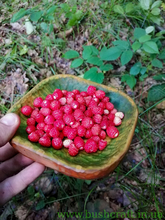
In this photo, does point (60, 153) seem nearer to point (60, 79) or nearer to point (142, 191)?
point (60, 79)

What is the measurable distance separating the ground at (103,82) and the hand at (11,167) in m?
0.27

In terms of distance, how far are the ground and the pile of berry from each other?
0.55 metres

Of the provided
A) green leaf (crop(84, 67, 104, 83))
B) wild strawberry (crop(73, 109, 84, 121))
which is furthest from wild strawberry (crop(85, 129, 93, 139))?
green leaf (crop(84, 67, 104, 83))

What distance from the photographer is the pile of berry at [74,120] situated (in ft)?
3.90

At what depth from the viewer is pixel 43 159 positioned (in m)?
1.04

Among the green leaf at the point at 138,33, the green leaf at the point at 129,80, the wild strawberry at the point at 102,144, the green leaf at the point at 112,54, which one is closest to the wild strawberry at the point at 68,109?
the wild strawberry at the point at 102,144

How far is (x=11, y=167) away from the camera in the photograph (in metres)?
1.56

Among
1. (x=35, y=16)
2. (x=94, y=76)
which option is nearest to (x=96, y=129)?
(x=94, y=76)

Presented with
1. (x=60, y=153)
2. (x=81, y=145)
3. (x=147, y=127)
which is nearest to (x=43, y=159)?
(x=60, y=153)

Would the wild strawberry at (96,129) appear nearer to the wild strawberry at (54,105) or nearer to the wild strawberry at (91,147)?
the wild strawberry at (91,147)

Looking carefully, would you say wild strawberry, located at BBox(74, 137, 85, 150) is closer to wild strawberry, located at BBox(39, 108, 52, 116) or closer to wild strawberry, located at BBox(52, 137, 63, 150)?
wild strawberry, located at BBox(52, 137, 63, 150)

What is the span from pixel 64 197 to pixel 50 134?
715 millimetres

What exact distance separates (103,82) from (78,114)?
3.45 feet

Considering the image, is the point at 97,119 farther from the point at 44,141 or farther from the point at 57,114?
the point at 44,141
